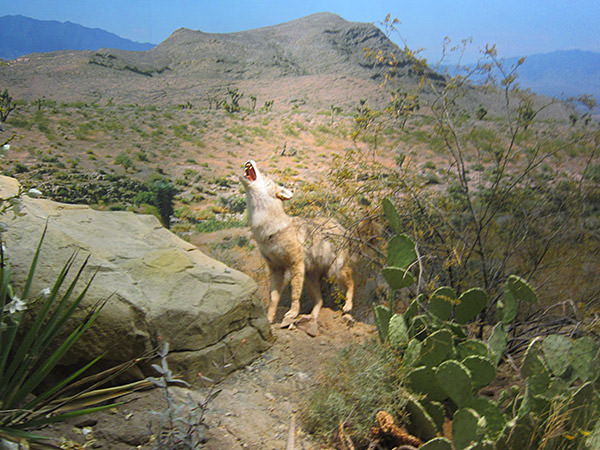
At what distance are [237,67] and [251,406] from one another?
18.3ft

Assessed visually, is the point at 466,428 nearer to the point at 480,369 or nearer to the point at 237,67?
the point at 480,369

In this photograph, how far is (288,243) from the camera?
4.79 m

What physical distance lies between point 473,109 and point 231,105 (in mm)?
3750

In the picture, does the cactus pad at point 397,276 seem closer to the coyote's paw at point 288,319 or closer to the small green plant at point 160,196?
the coyote's paw at point 288,319

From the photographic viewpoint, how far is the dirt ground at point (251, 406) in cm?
251

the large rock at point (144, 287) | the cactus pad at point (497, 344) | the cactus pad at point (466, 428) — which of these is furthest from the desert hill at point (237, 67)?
the cactus pad at point (466, 428)

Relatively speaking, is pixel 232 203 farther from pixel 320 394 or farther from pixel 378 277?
pixel 320 394

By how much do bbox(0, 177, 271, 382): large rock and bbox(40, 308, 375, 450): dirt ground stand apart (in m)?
0.20

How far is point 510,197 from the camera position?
5191 millimetres

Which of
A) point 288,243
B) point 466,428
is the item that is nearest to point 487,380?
point 466,428

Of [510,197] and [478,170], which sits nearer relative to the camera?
[510,197]

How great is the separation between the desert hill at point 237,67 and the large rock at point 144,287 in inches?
105

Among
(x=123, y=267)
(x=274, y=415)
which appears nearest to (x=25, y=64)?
(x=123, y=267)

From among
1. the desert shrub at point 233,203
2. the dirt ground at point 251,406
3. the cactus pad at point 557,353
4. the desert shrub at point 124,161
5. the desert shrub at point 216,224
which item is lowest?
the dirt ground at point 251,406
